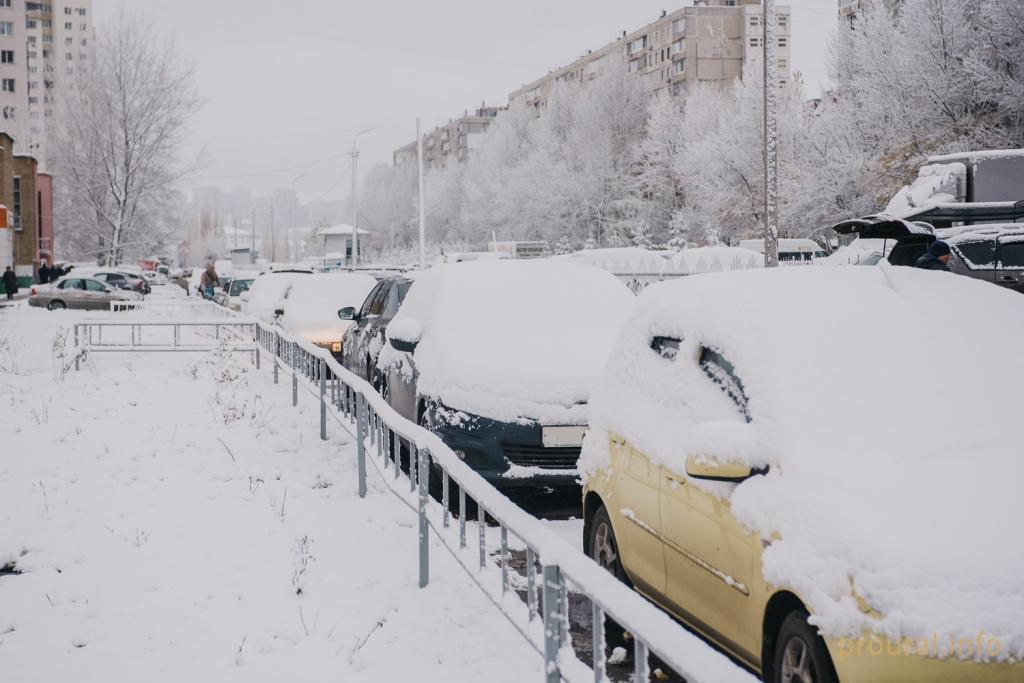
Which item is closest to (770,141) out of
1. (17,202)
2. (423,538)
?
(423,538)

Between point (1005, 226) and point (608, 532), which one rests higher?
point (1005, 226)

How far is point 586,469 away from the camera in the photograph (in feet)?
18.2

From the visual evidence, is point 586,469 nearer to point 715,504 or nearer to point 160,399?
point 715,504

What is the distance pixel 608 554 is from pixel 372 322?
23.9 feet

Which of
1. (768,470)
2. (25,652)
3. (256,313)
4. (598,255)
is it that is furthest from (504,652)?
(598,255)

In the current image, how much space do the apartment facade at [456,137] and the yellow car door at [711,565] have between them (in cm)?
12518

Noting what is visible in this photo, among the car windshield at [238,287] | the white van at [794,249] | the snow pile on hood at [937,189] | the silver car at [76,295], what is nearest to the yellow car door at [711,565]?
the snow pile on hood at [937,189]

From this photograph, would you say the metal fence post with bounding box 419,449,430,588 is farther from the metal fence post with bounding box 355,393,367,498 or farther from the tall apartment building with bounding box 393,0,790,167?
the tall apartment building with bounding box 393,0,790,167

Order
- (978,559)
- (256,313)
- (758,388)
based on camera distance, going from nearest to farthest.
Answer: (978,559)
(758,388)
(256,313)

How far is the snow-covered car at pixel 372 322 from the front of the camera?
11.5 metres

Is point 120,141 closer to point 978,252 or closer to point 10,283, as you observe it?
point 10,283

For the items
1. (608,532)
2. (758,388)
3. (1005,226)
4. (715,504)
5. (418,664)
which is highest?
(1005,226)

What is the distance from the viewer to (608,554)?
530 centimetres

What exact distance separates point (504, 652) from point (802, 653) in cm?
176
